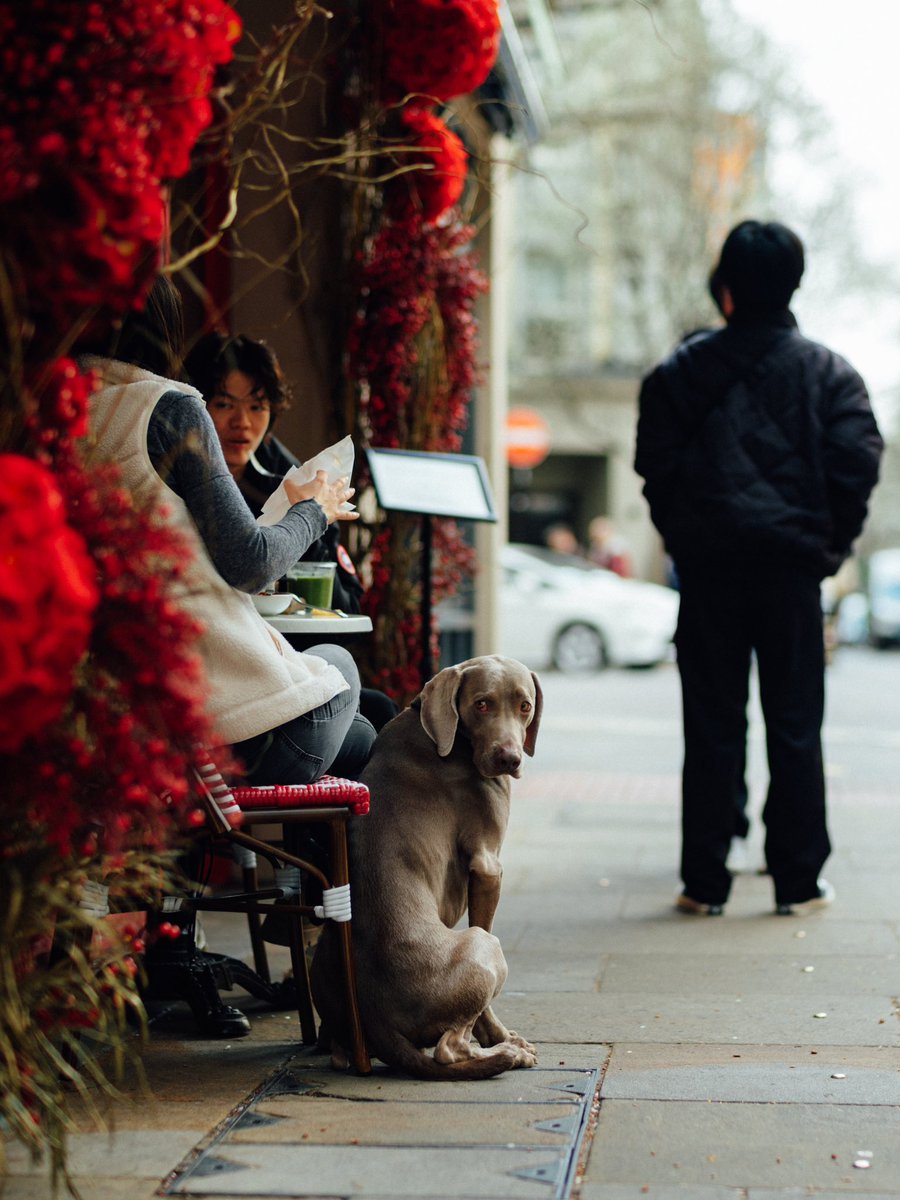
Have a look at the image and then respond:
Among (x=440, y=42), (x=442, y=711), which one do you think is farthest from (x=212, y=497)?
(x=440, y=42)

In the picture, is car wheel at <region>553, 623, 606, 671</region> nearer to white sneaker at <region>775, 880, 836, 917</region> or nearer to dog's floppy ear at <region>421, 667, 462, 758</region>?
white sneaker at <region>775, 880, 836, 917</region>

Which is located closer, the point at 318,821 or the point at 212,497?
→ the point at 212,497

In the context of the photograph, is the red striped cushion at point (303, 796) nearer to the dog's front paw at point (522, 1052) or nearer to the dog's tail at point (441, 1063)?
the dog's tail at point (441, 1063)

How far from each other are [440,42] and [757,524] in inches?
84.3

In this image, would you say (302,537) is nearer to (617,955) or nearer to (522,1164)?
(522,1164)

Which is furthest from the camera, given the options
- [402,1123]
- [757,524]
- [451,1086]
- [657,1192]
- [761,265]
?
[761,265]

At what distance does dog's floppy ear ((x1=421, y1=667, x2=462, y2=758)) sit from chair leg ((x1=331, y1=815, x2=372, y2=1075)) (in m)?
0.31

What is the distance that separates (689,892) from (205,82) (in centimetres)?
393

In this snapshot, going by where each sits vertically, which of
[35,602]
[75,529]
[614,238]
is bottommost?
[35,602]

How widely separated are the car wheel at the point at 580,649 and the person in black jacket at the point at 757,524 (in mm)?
14123

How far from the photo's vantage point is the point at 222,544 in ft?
12.0

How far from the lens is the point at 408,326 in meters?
6.32

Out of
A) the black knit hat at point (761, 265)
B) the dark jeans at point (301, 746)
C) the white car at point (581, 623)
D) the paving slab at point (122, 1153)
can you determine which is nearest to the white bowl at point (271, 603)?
the dark jeans at point (301, 746)

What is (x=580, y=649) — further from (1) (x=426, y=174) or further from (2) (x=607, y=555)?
(1) (x=426, y=174)
